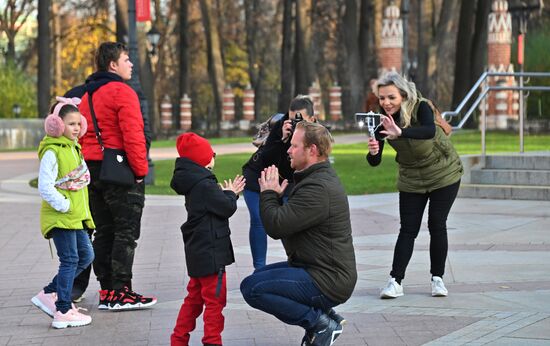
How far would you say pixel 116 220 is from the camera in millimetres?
8227

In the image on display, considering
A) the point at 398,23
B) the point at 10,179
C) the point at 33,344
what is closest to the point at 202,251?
the point at 33,344

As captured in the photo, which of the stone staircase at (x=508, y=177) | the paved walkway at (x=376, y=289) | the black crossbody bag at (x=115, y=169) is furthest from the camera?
the stone staircase at (x=508, y=177)

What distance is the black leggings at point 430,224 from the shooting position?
335 inches

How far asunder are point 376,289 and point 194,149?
2777 millimetres

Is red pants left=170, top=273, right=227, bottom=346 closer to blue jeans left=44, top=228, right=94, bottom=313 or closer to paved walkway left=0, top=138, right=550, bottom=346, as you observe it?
paved walkway left=0, top=138, right=550, bottom=346

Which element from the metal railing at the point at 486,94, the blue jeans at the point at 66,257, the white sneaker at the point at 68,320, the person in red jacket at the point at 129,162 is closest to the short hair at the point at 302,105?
the person in red jacket at the point at 129,162

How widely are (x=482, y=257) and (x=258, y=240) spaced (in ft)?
8.00

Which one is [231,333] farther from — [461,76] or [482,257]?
[461,76]

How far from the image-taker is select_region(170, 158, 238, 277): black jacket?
6.65m

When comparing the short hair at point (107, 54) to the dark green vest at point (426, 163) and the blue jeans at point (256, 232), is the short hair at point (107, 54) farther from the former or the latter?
the dark green vest at point (426, 163)

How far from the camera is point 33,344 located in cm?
729

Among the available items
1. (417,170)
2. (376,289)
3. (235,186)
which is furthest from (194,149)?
(376,289)

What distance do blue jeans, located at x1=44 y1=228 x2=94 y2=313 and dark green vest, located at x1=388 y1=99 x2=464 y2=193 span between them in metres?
2.44

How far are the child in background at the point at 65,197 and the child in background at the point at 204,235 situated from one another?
118cm
